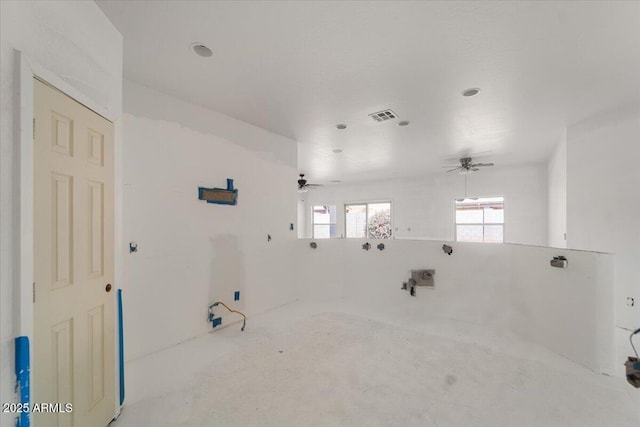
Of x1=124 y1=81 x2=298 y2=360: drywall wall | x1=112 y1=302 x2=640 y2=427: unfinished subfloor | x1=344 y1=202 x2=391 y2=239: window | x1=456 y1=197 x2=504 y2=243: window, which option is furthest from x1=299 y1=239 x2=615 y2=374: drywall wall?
x1=344 y1=202 x2=391 y2=239: window

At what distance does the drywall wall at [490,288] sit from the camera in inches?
99.0

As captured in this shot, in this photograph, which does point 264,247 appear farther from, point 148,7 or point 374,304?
point 148,7

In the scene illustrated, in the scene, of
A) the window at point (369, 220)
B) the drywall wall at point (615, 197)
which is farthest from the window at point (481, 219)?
the drywall wall at point (615, 197)

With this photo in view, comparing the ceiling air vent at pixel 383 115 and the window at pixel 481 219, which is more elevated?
the ceiling air vent at pixel 383 115

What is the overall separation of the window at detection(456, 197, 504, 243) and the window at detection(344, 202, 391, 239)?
2262 mm

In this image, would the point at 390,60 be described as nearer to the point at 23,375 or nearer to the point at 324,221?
the point at 23,375

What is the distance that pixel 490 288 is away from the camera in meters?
3.60

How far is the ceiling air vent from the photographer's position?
3.59 meters

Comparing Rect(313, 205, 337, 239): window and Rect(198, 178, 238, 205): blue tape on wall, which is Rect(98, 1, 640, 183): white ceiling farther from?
Rect(313, 205, 337, 239): window

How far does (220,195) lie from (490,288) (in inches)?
151

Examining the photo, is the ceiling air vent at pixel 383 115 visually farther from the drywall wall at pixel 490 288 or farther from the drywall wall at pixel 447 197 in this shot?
the drywall wall at pixel 447 197

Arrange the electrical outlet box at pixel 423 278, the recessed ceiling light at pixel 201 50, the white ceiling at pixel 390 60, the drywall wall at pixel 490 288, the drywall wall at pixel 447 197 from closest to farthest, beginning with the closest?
the white ceiling at pixel 390 60
the recessed ceiling light at pixel 201 50
the drywall wall at pixel 490 288
the electrical outlet box at pixel 423 278
the drywall wall at pixel 447 197

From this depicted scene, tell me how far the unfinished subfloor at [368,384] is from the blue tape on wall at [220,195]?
1.69 meters

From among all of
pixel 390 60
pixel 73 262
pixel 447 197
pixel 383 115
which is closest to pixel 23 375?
pixel 73 262
